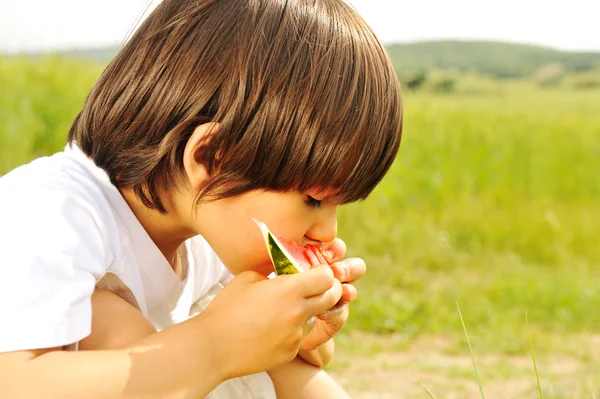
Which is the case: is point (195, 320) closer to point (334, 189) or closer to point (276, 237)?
point (276, 237)

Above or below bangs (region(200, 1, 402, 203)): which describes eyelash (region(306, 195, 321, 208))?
below

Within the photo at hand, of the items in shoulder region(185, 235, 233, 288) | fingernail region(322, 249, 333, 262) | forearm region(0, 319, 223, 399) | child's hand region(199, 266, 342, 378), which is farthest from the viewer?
shoulder region(185, 235, 233, 288)

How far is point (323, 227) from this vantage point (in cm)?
225

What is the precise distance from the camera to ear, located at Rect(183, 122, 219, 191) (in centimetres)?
213

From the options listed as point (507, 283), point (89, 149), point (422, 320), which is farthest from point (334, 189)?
point (507, 283)

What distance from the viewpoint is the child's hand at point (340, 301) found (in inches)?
88.4

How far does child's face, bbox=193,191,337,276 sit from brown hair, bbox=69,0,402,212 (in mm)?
33

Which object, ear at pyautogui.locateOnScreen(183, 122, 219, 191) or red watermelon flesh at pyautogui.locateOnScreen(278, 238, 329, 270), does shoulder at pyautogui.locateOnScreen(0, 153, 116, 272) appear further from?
red watermelon flesh at pyautogui.locateOnScreen(278, 238, 329, 270)

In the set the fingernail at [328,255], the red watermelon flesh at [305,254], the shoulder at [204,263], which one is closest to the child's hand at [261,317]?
the red watermelon flesh at [305,254]

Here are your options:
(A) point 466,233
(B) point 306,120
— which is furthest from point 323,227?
(A) point 466,233

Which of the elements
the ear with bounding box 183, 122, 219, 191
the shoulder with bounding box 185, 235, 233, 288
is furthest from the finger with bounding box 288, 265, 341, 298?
the shoulder with bounding box 185, 235, 233, 288

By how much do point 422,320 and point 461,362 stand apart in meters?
0.53

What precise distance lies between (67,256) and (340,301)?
763mm

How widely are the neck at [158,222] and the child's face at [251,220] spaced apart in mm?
120
